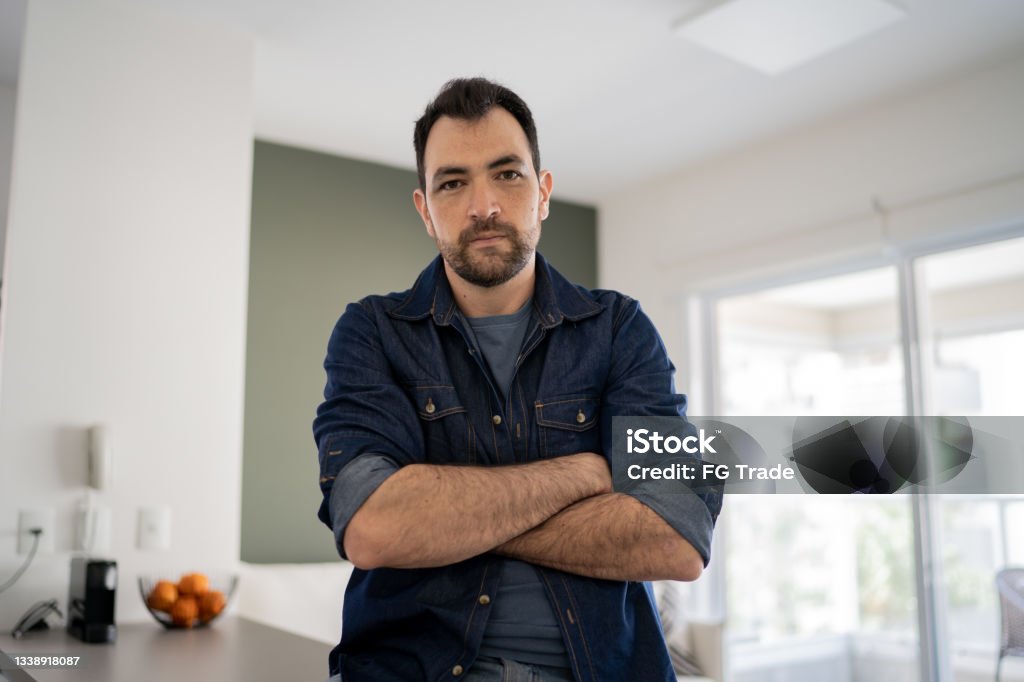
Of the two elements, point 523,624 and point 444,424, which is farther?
point 444,424

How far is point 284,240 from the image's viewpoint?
3.84 meters

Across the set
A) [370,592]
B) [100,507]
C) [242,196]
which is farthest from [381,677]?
[242,196]

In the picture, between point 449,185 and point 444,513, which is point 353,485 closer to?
point 444,513

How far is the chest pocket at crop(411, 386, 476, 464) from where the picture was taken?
1297 millimetres

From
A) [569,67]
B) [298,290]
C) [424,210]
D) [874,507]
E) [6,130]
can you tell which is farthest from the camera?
[298,290]

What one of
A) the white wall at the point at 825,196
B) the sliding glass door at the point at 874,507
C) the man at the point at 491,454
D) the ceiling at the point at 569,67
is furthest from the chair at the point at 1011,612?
the man at the point at 491,454

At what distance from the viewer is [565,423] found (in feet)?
4.28

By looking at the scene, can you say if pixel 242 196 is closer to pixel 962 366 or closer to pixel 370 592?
pixel 370 592

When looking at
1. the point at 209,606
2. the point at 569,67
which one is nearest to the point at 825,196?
the point at 569,67

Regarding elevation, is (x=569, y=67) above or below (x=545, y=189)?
above

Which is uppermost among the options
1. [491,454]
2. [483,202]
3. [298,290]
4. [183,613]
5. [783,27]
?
[783,27]

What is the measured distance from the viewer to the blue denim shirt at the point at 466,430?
3.83ft

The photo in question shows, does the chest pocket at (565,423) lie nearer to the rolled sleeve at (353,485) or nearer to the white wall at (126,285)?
the rolled sleeve at (353,485)

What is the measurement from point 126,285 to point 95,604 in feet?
2.89
